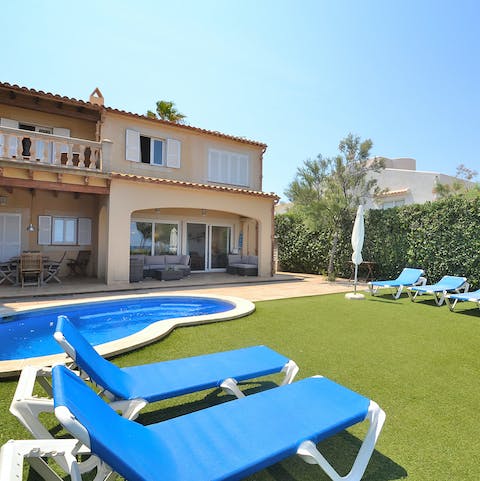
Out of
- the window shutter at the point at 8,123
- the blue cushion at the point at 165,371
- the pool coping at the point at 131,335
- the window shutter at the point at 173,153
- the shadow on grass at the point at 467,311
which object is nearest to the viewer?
the blue cushion at the point at 165,371

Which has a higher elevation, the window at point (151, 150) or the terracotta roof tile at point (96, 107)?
the terracotta roof tile at point (96, 107)

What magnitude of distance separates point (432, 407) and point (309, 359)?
2.08 m

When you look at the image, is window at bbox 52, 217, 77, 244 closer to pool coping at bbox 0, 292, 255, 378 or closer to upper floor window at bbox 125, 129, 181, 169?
upper floor window at bbox 125, 129, 181, 169

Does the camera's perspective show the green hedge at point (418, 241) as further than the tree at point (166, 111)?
No

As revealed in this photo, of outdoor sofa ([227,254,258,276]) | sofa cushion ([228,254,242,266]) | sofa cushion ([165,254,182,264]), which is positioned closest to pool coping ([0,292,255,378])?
sofa cushion ([165,254,182,264])

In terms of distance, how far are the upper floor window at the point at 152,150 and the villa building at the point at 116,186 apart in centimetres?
5

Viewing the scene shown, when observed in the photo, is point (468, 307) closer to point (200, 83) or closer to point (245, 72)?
point (245, 72)

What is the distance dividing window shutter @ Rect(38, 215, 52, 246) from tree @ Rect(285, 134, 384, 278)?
39.0ft

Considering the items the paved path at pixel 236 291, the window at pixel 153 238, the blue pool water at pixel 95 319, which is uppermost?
the window at pixel 153 238

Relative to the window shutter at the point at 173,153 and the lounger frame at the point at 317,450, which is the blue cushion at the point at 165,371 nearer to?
the lounger frame at the point at 317,450

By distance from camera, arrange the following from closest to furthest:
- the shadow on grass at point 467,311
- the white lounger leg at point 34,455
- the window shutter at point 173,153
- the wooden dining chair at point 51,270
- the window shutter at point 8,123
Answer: the white lounger leg at point 34,455, the shadow on grass at point 467,311, the wooden dining chair at point 51,270, the window shutter at point 8,123, the window shutter at point 173,153

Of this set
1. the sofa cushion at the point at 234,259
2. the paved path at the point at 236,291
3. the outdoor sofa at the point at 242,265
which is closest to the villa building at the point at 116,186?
the outdoor sofa at the point at 242,265

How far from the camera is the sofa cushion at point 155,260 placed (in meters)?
17.4

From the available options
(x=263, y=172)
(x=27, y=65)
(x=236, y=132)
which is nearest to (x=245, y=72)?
(x=236, y=132)
